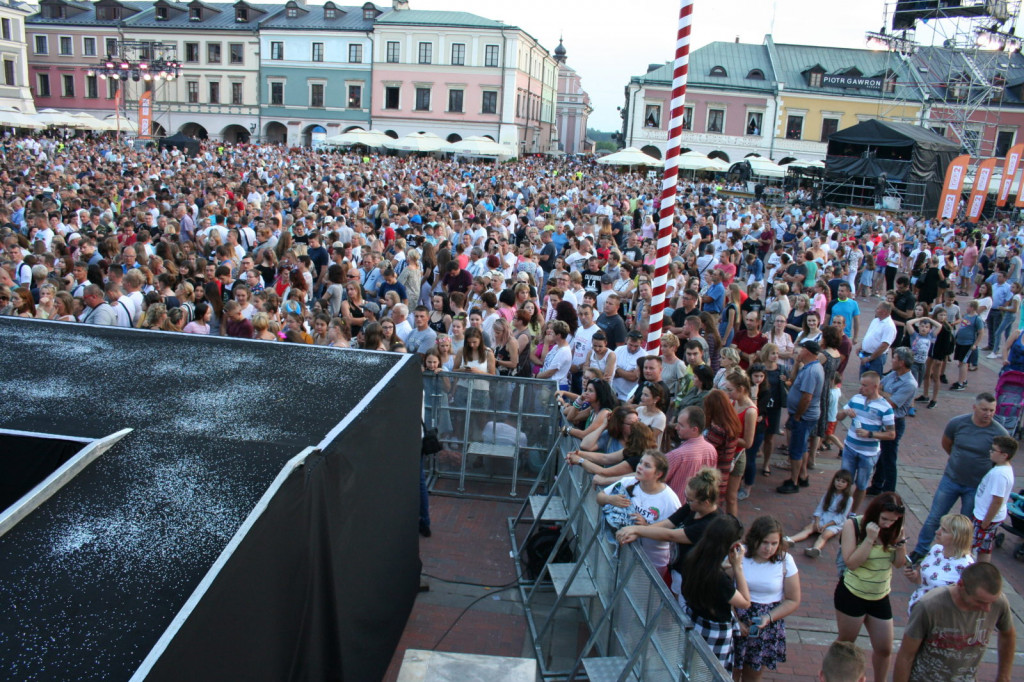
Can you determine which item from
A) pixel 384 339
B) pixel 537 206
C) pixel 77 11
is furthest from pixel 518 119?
pixel 384 339

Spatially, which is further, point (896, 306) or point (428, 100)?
point (428, 100)

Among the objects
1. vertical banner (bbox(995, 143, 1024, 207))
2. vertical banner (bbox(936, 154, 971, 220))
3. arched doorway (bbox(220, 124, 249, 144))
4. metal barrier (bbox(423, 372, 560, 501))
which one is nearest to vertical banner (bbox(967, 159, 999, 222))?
vertical banner (bbox(995, 143, 1024, 207))

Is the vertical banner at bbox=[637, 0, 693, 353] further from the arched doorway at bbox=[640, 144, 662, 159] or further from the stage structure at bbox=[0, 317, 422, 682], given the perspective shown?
the arched doorway at bbox=[640, 144, 662, 159]

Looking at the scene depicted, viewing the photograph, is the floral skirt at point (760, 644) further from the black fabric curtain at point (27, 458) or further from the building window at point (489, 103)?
the building window at point (489, 103)

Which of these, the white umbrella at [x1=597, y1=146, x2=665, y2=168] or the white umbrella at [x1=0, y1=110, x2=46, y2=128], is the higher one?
the white umbrella at [x1=0, y1=110, x2=46, y2=128]

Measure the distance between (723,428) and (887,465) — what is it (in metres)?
2.19

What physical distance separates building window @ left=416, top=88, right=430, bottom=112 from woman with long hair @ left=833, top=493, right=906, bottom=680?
54590 millimetres

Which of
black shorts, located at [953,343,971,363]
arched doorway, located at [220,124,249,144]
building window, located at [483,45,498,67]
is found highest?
building window, located at [483,45,498,67]

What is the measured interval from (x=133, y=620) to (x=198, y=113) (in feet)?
203

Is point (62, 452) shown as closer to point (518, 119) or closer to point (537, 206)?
point (537, 206)

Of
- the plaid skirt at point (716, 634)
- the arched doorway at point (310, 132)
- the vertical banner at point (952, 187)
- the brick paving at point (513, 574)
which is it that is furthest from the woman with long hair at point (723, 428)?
the arched doorway at point (310, 132)

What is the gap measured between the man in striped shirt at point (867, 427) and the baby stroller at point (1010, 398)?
8.79 ft

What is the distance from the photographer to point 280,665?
3.27 meters

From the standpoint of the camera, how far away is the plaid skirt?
13.4 feet
